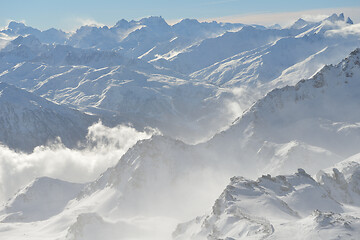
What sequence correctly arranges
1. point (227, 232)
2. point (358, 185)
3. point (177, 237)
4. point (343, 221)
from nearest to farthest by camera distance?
point (343, 221) < point (227, 232) < point (177, 237) < point (358, 185)

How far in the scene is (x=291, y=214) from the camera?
135000 mm

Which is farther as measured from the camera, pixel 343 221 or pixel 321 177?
pixel 321 177

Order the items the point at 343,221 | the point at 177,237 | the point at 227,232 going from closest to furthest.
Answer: the point at 343,221 < the point at 227,232 < the point at 177,237

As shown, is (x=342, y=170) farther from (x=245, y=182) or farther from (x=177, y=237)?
(x=177, y=237)

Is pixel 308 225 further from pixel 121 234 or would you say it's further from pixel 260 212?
pixel 121 234

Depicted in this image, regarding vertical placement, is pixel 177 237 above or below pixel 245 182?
below

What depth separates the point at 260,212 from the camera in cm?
13200

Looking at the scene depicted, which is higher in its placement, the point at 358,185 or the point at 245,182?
the point at 245,182

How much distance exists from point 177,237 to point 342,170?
203ft

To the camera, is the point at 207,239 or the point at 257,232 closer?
the point at 257,232

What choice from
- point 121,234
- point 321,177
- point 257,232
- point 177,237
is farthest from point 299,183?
point 121,234

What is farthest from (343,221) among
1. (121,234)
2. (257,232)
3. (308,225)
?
(121,234)

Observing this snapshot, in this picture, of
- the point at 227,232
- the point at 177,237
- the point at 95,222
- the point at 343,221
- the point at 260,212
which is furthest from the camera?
the point at 95,222

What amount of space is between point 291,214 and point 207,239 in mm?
23573
